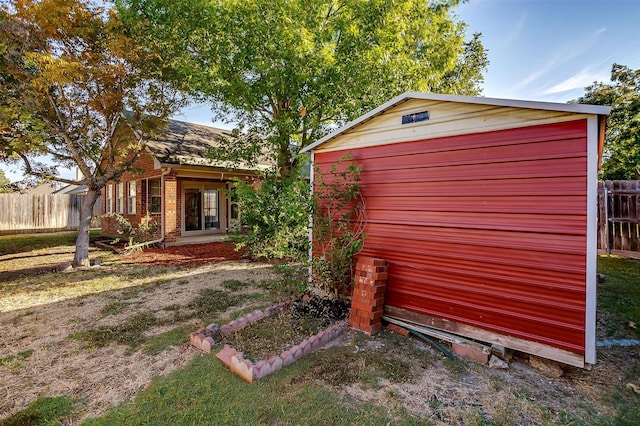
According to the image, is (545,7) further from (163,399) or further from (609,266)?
(163,399)

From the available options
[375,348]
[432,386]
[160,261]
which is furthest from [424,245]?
[160,261]

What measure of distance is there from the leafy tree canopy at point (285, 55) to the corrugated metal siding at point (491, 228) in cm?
357

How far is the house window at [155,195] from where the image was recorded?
11125mm

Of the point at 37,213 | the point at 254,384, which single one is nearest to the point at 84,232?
the point at 254,384

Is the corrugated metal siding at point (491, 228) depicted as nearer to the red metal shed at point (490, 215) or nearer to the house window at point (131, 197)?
the red metal shed at point (490, 215)

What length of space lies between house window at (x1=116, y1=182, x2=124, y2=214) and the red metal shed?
11856mm

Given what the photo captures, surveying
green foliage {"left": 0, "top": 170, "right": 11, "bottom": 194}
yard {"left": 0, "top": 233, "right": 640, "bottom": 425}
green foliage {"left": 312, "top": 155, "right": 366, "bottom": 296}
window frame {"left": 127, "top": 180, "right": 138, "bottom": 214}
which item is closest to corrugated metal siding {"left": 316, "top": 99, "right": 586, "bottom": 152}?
green foliage {"left": 312, "top": 155, "right": 366, "bottom": 296}

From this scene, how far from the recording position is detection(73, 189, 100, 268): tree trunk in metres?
7.76

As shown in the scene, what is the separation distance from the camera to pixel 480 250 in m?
3.55

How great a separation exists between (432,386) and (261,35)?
7.25 m

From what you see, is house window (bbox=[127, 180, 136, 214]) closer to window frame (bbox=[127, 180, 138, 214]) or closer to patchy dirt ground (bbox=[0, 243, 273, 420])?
window frame (bbox=[127, 180, 138, 214])

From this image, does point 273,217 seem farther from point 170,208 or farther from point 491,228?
point 170,208

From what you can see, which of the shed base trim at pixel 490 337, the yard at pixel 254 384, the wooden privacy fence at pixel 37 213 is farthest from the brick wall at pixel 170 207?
the wooden privacy fence at pixel 37 213

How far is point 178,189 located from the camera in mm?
11000
